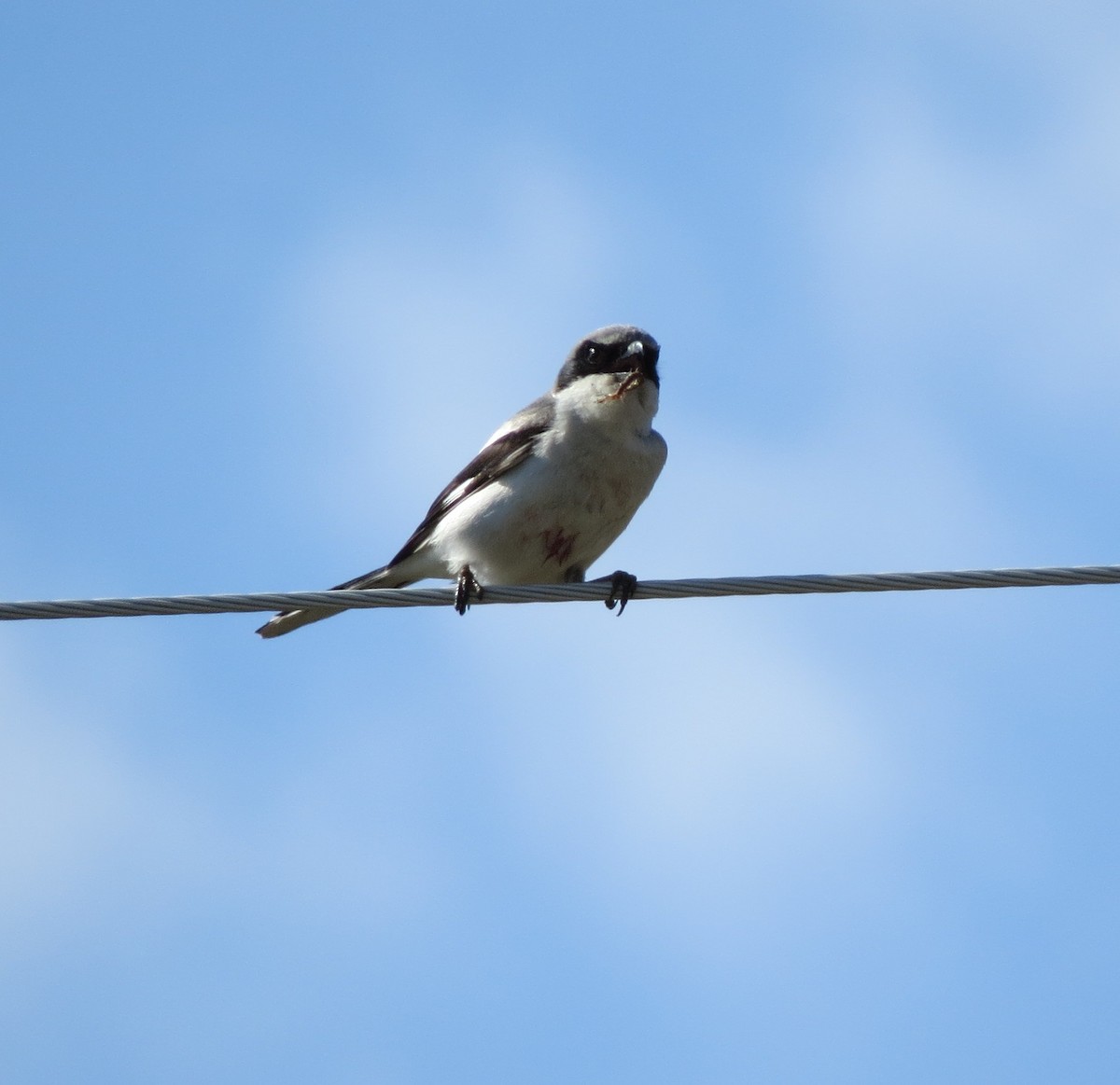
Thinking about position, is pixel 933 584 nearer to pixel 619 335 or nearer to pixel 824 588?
pixel 824 588

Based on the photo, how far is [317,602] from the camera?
6539 millimetres

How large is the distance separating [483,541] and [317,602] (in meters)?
2.32

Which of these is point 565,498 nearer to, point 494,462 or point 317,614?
point 494,462

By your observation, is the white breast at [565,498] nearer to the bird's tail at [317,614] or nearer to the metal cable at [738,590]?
the bird's tail at [317,614]

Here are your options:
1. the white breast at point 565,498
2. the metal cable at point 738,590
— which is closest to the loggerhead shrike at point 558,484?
the white breast at point 565,498

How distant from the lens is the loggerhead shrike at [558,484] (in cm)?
874

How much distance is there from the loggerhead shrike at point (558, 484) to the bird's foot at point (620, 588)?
30.8 inches

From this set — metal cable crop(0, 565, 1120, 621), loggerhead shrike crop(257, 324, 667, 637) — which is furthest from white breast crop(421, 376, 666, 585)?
metal cable crop(0, 565, 1120, 621)

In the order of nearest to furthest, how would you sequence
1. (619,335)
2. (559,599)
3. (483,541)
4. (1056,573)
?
(1056,573) → (559,599) → (483,541) → (619,335)

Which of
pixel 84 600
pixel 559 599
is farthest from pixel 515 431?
pixel 84 600

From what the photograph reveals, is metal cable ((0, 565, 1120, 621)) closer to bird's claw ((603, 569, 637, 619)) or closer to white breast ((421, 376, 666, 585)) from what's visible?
bird's claw ((603, 569, 637, 619))

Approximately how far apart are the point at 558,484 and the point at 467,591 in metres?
0.85

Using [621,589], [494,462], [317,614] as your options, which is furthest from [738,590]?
[317,614]

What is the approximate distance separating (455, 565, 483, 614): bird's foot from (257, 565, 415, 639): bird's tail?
1005 mm
